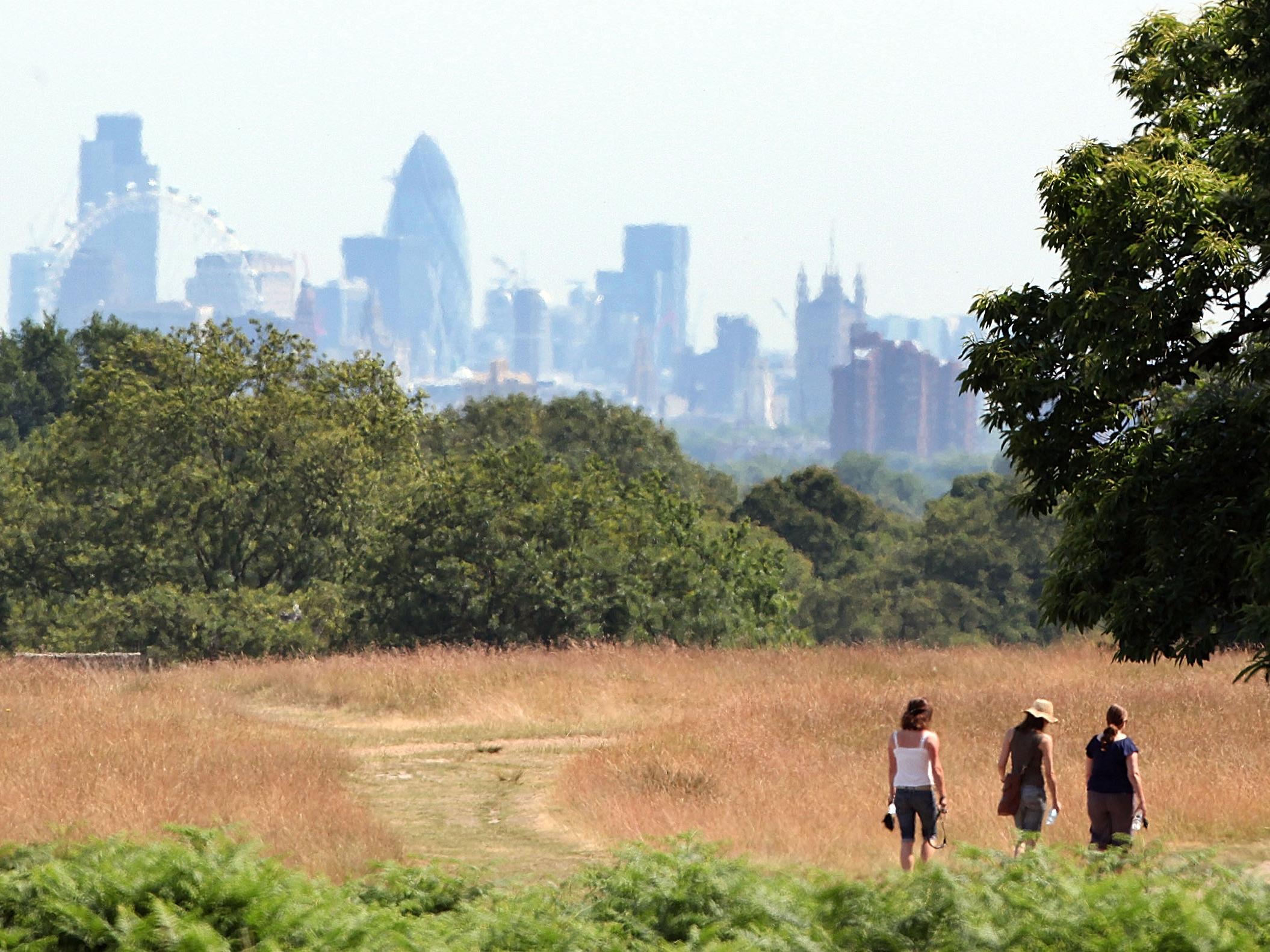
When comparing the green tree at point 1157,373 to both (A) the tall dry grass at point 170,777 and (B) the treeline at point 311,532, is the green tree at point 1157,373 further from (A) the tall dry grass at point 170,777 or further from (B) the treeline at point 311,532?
(B) the treeline at point 311,532

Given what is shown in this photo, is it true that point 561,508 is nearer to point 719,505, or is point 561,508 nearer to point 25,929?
point 25,929

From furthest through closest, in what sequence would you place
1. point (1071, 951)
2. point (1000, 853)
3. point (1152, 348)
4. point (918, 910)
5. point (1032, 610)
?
point (1032, 610) → point (1152, 348) → point (1000, 853) → point (918, 910) → point (1071, 951)

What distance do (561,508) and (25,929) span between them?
2937 centimetres

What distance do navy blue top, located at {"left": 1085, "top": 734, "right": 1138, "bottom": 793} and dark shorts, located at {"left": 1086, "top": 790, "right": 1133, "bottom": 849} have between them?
4 cm

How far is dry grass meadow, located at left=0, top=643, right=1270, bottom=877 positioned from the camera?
13500mm

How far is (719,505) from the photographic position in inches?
2864

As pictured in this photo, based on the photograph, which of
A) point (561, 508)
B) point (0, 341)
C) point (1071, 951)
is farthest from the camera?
point (0, 341)

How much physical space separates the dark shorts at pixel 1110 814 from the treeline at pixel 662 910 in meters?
2.43

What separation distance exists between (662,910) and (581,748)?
1206 centimetres

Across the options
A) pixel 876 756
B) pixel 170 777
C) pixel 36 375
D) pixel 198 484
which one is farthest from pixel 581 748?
pixel 36 375

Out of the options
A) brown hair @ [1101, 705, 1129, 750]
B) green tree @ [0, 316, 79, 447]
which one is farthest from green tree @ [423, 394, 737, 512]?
brown hair @ [1101, 705, 1129, 750]

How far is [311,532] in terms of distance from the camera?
4138 centimetres

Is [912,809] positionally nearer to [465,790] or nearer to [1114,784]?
[1114,784]

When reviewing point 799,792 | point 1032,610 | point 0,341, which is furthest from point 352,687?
point 1032,610
